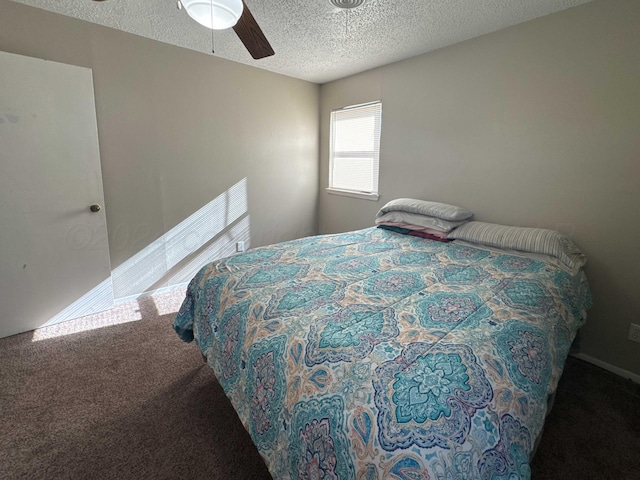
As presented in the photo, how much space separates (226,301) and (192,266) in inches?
82.1

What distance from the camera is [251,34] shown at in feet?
5.39

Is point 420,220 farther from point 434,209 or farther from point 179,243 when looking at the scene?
point 179,243

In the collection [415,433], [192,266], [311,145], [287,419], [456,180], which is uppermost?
[311,145]

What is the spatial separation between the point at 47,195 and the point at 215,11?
203cm

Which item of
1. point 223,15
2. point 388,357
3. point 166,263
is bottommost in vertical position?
point 166,263

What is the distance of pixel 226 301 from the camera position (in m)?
1.52

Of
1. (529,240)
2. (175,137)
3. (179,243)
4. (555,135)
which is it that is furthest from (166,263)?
(555,135)

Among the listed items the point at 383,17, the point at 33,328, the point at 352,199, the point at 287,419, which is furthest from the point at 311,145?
the point at 287,419

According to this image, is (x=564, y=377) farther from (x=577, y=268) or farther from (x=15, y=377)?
(x=15, y=377)

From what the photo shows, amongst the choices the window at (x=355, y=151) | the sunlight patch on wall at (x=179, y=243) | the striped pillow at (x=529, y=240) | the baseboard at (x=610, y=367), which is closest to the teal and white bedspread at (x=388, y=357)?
the striped pillow at (x=529, y=240)

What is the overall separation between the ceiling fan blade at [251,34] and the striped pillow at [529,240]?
6.05 ft

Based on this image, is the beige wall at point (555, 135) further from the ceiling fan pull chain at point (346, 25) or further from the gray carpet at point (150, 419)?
the ceiling fan pull chain at point (346, 25)

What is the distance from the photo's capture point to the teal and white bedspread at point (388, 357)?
0.80 m

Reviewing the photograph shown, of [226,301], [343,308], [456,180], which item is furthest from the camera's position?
[456,180]
